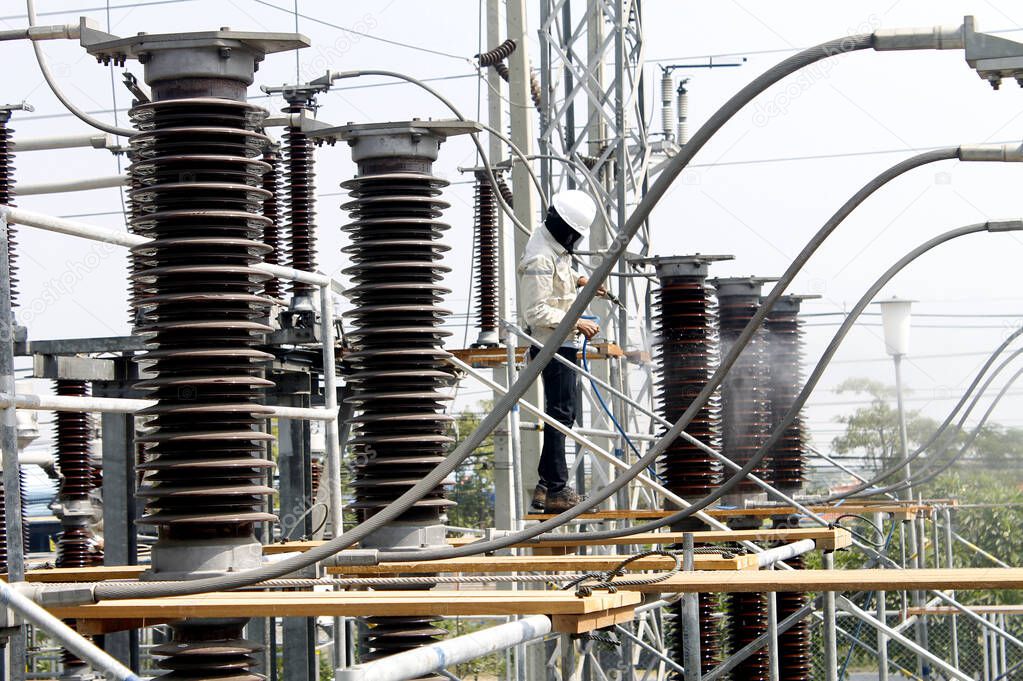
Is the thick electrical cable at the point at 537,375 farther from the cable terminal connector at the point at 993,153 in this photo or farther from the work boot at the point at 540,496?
the work boot at the point at 540,496

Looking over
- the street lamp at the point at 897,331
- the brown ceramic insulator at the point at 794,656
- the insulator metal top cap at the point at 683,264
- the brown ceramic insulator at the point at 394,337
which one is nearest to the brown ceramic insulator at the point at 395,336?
the brown ceramic insulator at the point at 394,337

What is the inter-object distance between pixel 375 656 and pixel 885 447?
19.1 meters

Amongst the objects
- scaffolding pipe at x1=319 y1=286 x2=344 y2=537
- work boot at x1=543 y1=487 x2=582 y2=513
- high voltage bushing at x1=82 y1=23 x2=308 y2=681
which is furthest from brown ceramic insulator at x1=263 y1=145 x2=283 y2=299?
high voltage bushing at x1=82 y1=23 x2=308 y2=681

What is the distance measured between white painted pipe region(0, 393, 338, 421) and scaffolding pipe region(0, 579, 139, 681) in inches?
26.5

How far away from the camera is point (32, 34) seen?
5406 millimetres

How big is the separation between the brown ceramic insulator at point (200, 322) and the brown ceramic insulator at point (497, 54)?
9166 mm

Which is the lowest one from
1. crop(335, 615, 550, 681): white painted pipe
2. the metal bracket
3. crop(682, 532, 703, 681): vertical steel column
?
crop(682, 532, 703, 681): vertical steel column

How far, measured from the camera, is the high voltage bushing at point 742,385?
10.6 meters

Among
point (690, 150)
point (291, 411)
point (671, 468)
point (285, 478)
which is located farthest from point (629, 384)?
point (690, 150)

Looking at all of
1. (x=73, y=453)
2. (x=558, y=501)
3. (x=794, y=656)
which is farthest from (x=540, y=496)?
(x=73, y=453)

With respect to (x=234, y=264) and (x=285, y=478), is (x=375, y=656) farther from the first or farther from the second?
(x=285, y=478)

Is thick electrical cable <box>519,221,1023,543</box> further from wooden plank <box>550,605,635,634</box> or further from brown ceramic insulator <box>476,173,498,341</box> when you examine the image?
brown ceramic insulator <box>476,173,498,341</box>

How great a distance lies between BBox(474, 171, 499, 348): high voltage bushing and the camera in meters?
12.6

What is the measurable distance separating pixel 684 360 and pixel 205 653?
584cm
